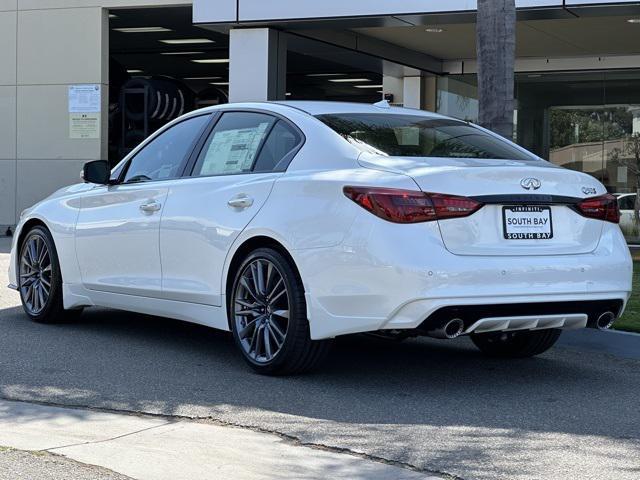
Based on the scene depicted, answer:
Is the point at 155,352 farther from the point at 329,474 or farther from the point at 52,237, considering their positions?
the point at 329,474

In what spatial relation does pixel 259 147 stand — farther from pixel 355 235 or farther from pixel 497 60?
pixel 497 60

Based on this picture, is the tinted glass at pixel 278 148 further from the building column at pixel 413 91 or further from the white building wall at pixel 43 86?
the building column at pixel 413 91

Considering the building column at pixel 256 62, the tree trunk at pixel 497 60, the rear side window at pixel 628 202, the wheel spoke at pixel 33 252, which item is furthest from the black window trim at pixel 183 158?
the rear side window at pixel 628 202

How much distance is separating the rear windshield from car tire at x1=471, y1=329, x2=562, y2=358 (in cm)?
114

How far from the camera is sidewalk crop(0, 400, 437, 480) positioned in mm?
4598

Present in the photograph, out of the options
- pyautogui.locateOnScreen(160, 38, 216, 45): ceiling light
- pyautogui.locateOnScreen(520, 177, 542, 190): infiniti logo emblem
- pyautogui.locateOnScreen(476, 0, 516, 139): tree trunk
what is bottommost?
pyautogui.locateOnScreen(520, 177, 542, 190): infiniti logo emblem

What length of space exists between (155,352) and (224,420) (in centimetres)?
205

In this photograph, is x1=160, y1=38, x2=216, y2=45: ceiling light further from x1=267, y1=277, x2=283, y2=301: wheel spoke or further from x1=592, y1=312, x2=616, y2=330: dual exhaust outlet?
x1=592, y1=312, x2=616, y2=330: dual exhaust outlet

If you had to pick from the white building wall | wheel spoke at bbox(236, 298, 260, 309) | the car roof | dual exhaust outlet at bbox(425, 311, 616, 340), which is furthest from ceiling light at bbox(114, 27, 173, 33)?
dual exhaust outlet at bbox(425, 311, 616, 340)

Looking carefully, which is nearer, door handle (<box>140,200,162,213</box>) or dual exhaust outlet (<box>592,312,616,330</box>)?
dual exhaust outlet (<box>592,312,616,330</box>)

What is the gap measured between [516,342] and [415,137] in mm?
1531

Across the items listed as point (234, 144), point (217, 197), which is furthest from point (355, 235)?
point (234, 144)

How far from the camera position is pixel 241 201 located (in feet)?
21.9

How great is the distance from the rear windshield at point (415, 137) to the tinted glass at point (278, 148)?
21cm
